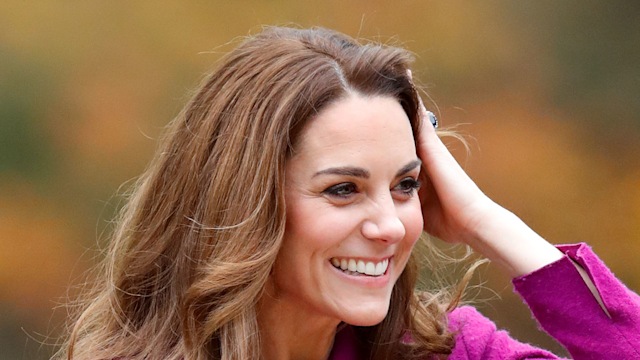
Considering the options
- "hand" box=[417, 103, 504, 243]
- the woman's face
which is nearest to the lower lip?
the woman's face

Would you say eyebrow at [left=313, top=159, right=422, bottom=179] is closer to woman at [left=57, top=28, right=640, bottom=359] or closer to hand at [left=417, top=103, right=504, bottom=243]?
woman at [left=57, top=28, right=640, bottom=359]

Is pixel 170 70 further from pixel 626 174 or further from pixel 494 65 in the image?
pixel 626 174

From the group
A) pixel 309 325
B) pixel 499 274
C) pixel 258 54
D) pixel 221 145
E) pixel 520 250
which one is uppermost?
pixel 258 54

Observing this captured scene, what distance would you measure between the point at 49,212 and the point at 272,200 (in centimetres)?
193

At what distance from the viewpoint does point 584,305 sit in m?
2.44

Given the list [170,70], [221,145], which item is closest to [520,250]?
[221,145]

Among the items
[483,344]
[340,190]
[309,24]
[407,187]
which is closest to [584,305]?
[483,344]

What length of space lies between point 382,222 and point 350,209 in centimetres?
7

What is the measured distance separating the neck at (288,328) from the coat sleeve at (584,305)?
449 mm

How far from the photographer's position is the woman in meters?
2.36

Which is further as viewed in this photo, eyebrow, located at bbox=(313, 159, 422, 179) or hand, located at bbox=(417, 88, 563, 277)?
hand, located at bbox=(417, 88, 563, 277)

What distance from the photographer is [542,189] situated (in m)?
4.44

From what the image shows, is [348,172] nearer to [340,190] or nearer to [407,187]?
[340,190]

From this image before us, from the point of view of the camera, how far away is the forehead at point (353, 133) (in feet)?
7.72
